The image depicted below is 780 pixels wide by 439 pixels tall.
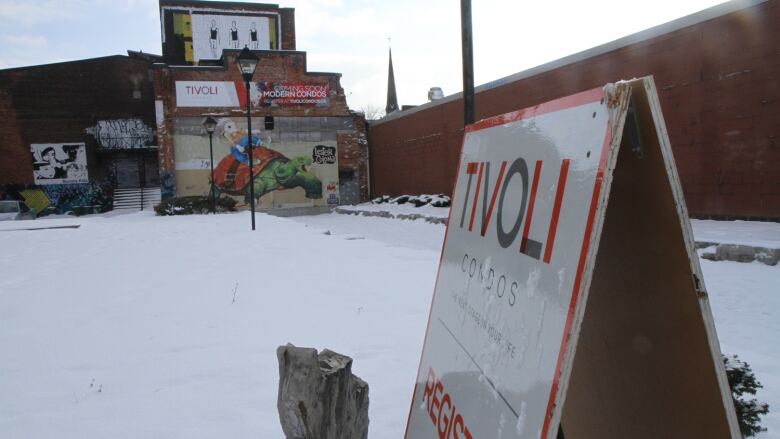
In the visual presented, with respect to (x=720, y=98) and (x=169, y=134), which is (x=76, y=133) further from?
(x=720, y=98)

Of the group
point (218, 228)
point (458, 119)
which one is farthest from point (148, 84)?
point (218, 228)

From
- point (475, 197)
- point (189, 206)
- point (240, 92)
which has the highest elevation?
point (240, 92)

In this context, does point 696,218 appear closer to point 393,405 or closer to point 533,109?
point 393,405

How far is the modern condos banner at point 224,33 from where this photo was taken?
38.5 meters

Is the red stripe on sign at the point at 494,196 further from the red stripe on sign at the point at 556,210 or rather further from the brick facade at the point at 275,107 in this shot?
the brick facade at the point at 275,107

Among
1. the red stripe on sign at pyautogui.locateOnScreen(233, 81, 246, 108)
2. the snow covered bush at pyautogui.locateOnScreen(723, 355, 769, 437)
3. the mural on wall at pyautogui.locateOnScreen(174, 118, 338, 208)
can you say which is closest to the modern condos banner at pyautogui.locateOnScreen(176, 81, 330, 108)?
the red stripe on sign at pyautogui.locateOnScreen(233, 81, 246, 108)

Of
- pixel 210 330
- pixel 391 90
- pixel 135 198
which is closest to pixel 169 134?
pixel 135 198

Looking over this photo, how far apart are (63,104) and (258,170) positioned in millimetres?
12747

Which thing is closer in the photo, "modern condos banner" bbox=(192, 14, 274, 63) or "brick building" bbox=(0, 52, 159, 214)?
"brick building" bbox=(0, 52, 159, 214)

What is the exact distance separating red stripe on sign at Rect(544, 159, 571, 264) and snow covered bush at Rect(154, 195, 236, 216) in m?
21.8

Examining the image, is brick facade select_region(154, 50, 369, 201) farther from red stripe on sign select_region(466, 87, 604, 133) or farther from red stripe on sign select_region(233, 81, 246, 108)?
red stripe on sign select_region(466, 87, 604, 133)

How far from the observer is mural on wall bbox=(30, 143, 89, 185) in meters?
31.0

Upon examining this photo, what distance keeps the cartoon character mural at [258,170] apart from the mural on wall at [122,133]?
8203 mm

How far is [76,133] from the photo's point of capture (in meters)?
31.6
